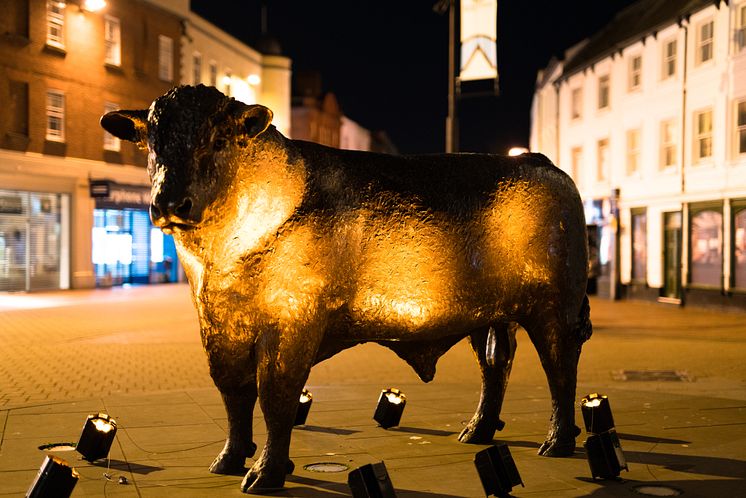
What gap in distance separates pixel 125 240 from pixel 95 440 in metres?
24.5

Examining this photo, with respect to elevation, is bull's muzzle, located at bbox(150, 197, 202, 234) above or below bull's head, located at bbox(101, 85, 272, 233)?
below

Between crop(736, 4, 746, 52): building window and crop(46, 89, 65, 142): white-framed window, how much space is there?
61.7 feet

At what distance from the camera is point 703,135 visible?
878 inches

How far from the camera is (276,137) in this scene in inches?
208

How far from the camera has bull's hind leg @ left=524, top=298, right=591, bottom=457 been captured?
616 centimetres

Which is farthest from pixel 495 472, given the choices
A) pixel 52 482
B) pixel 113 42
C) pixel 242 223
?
pixel 113 42

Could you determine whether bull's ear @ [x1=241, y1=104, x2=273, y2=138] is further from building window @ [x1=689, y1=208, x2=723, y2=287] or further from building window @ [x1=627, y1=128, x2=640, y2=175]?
building window @ [x1=627, y1=128, x2=640, y2=175]

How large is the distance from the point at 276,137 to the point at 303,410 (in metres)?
2.71

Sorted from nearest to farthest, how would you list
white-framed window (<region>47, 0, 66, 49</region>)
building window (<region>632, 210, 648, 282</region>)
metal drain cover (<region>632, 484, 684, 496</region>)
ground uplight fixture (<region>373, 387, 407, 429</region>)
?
metal drain cover (<region>632, 484, 684, 496</region>), ground uplight fixture (<region>373, 387, 407, 429</region>), building window (<region>632, 210, 648, 282</region>), white-framed window (<region>47, 0, 66, 49</region>)

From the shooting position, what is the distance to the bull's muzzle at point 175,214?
15.0 feet

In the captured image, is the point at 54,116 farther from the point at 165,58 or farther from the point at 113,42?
the point at 165,58

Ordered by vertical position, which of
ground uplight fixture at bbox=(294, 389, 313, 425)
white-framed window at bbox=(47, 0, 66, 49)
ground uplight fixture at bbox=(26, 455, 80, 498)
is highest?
white-framed window at bbox=(47, 0, 66, 49)

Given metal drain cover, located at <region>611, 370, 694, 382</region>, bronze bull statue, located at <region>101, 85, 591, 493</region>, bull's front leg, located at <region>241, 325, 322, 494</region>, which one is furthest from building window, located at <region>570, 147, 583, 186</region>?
bull's front leg, located at <region>241, 325, 322, 494</region>

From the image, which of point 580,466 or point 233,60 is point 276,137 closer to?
point 580,466
